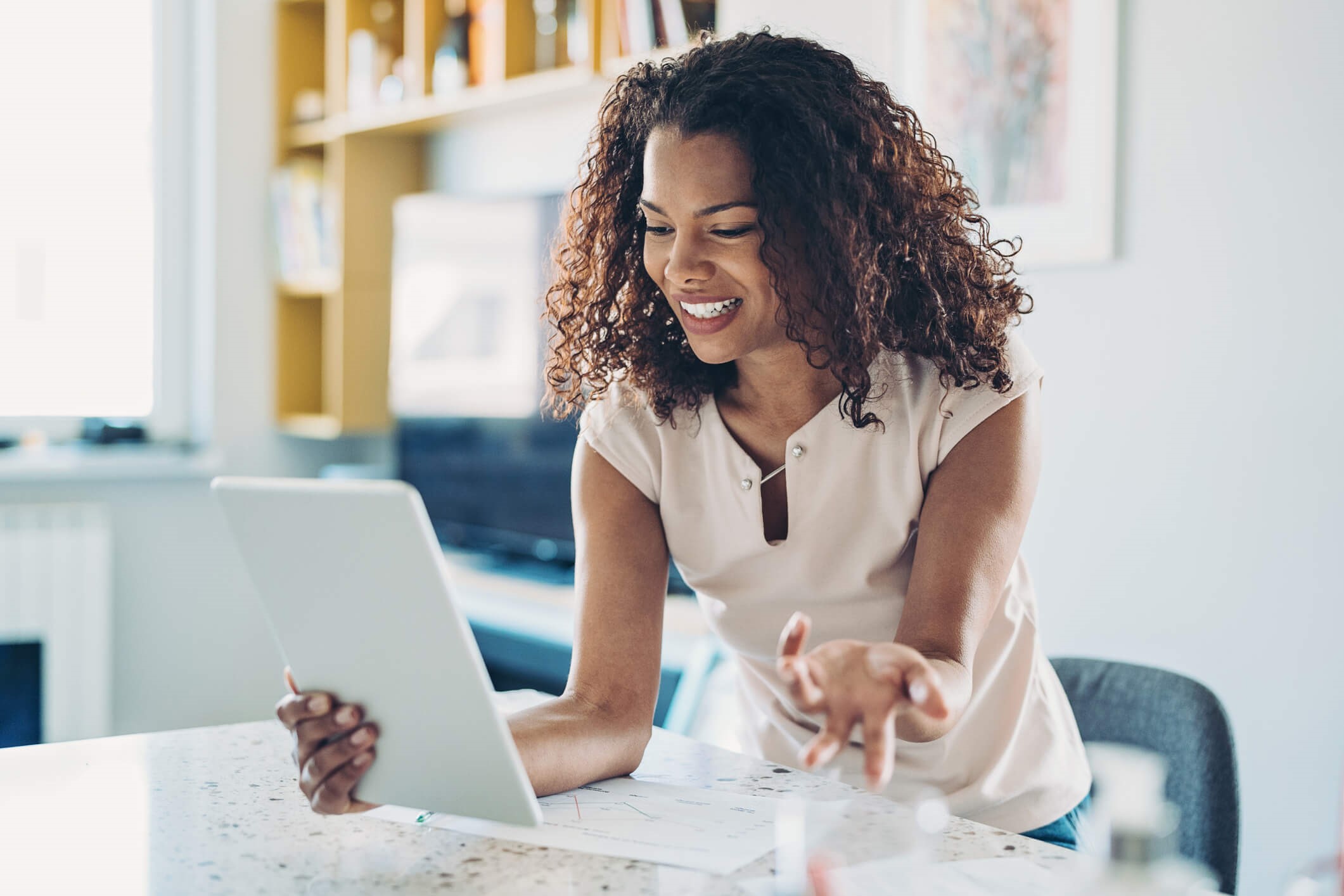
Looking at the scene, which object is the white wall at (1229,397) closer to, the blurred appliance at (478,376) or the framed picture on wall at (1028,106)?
the framed picture on wall at (1028,106)

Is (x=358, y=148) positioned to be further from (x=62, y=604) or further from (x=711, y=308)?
(x=711, y=308)

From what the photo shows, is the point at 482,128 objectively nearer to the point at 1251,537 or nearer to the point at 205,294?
the point at 205,294

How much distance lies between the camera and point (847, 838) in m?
0.71

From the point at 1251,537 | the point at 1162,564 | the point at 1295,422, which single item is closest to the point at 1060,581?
the point at 1162,564

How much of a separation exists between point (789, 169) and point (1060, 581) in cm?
119

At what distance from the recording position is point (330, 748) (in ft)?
2.87

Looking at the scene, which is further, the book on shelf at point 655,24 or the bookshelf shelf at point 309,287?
the bookshelf shelf at point 309,287

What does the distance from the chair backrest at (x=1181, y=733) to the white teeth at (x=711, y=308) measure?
23.2 inches

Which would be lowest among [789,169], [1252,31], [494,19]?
[789,169]

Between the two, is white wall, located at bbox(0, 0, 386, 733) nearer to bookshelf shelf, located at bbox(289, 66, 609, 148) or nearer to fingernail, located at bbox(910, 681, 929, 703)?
bookshelf shelf, located at bbox(289, 66, 609, 148)

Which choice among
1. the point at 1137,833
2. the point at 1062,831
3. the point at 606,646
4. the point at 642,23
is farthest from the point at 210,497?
the point at 1137,833

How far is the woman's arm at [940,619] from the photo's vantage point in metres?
0.80

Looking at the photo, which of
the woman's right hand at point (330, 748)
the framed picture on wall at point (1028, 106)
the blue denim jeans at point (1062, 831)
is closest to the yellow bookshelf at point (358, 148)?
the framed picture on wall at point (1028, 106)

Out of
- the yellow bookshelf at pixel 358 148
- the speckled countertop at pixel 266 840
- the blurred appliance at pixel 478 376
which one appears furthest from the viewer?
the yellow bookshelf at pixel 358 148
